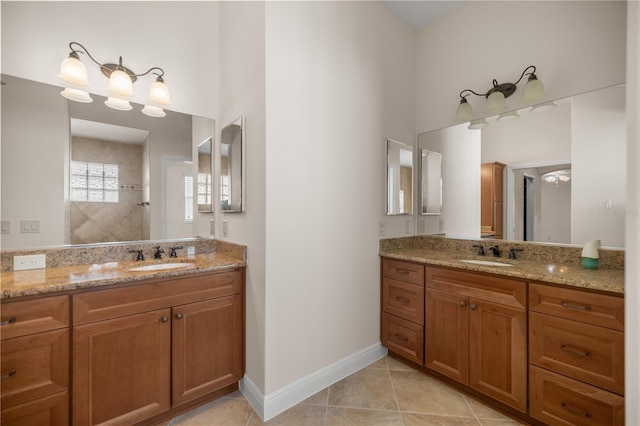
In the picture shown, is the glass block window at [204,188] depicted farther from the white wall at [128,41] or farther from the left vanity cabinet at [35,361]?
the left vanity cabinet at [35,361]

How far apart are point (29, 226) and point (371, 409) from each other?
7.84 ft

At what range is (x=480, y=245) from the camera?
7.64 feet

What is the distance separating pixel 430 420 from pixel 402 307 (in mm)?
766

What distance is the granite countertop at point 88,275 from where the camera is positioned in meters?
1.25

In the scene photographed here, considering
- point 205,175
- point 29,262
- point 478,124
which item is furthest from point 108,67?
point 478,124

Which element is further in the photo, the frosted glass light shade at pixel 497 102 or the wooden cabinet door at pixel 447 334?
the frosted glass light shade at pixel 497 102

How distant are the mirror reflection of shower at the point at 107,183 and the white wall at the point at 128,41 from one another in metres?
0.28

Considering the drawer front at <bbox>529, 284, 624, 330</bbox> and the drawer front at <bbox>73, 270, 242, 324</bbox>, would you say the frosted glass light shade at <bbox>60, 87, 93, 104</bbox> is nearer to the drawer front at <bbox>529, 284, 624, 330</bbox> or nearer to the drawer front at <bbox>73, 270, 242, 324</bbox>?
the drawer front at <bbox>73, 270, 242, 324</bbox>

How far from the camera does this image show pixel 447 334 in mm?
1946

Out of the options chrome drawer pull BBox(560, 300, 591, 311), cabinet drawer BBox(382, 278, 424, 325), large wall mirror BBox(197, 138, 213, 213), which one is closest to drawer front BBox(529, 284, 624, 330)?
chrome drawer pull BBox(560, 300, 591, 311)

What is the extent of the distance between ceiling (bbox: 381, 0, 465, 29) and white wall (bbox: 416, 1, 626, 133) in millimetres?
68

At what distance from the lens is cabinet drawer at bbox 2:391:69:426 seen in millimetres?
1190

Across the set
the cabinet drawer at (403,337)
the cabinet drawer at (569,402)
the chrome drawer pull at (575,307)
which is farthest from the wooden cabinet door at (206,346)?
the chrome drawer pull at (575,307)

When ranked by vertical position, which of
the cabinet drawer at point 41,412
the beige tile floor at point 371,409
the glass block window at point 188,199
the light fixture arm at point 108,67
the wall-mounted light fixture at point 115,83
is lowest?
the beige tile floor at point 371,409
